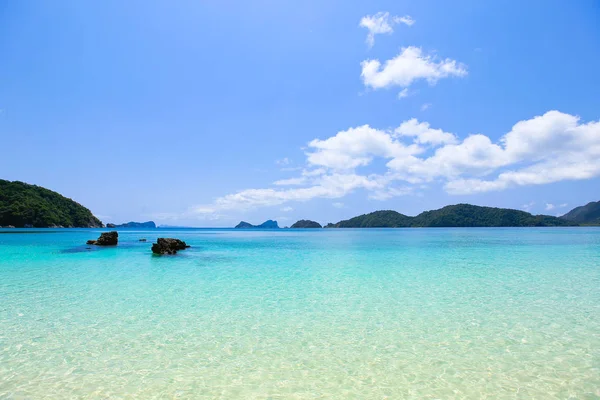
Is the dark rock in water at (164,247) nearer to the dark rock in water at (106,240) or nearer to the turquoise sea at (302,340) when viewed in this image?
the dark rock in water at (106,240)

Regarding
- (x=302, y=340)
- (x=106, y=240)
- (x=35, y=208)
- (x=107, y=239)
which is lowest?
(x=302, y=340)

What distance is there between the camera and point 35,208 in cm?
13200

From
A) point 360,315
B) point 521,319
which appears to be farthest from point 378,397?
point 521,319

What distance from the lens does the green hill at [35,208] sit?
12588cm

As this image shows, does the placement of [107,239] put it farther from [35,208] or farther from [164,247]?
[35,208]

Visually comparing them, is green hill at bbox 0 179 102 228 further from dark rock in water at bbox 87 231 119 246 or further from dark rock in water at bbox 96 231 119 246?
dark rock in water at bbox 96 231 119 246

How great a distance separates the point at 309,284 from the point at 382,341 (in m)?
8.60

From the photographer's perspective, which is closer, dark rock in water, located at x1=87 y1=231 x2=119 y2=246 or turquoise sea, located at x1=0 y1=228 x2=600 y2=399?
turquoise sea, located at x1=0 y1=228 x2=600 y2=399

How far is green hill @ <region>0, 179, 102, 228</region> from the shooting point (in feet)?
413

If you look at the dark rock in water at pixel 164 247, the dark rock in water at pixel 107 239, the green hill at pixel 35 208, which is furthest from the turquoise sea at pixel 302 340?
the green hill at pixel 35 208

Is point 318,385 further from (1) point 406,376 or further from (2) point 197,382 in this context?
(2) point 197,382

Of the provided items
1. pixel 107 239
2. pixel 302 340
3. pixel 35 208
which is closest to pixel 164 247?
pixel 107 239

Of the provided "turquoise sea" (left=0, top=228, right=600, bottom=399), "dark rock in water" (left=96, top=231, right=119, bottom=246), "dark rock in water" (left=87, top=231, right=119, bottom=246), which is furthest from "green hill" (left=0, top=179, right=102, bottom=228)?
"turquoise sea" (left=0, top=228, right=600, bottom=399)

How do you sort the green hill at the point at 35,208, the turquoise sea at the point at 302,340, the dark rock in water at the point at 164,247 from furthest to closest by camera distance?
the green hill at the point at 35,208 < the dark rock in water at the point at 164,247 < the turquoise sea at the point at 302,340
